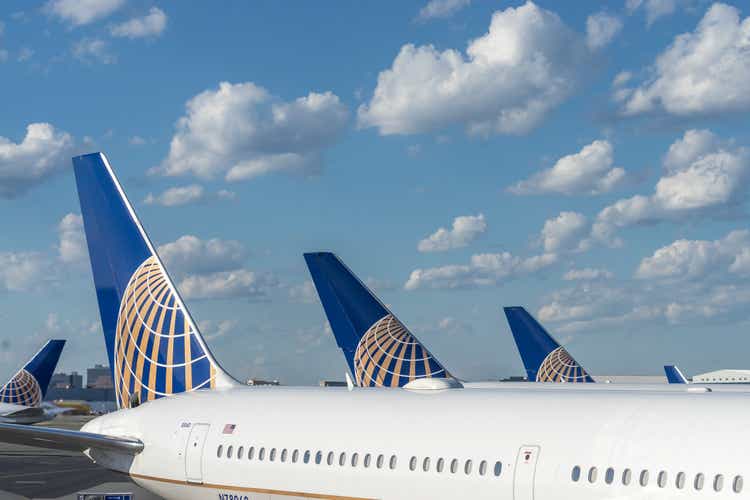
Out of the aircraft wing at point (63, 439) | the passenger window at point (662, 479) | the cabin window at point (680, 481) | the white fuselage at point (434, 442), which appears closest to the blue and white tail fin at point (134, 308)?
the white fuselage at point (434, 442)

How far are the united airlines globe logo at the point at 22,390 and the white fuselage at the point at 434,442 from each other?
52055 mm

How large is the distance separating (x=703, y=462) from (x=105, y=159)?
1765 centimetres

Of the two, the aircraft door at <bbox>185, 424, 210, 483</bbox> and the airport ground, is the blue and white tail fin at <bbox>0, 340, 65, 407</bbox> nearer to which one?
the airport ground

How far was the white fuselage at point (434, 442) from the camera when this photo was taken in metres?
13.9

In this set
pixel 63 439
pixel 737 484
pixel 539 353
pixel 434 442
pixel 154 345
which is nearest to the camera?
pixel 737 484

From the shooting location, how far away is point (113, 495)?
2134 cm

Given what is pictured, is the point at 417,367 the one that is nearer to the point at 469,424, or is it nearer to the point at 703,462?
the point at 469,424

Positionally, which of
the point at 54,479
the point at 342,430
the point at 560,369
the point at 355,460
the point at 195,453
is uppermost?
the point at 560,369

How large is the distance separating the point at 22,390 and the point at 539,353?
4086 cm

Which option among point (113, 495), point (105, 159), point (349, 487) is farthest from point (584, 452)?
point (105, 159)

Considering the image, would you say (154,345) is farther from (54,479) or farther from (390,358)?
(54,479)

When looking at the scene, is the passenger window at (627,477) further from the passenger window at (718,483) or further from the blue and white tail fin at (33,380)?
the blue and white tail fin at (33,380)

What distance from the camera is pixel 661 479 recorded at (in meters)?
13.6

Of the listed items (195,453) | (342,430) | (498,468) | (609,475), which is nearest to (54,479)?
(195,453)
